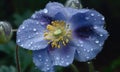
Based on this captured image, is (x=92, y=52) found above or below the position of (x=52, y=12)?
below

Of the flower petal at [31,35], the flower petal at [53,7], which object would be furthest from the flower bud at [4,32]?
the flower petal at [53,7]

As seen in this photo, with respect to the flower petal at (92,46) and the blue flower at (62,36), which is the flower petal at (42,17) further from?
A: the flower petal at (92,46)

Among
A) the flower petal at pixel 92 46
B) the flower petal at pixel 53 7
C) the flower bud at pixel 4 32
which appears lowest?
the flower petal at pixel 92 46

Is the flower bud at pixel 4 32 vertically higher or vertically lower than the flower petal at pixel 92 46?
higher

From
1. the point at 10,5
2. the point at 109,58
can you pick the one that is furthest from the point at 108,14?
the point at 10,5

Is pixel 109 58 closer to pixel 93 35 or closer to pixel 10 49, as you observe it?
pixel 10 49

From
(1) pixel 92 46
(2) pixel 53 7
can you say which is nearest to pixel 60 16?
(2) pixel 53 7
